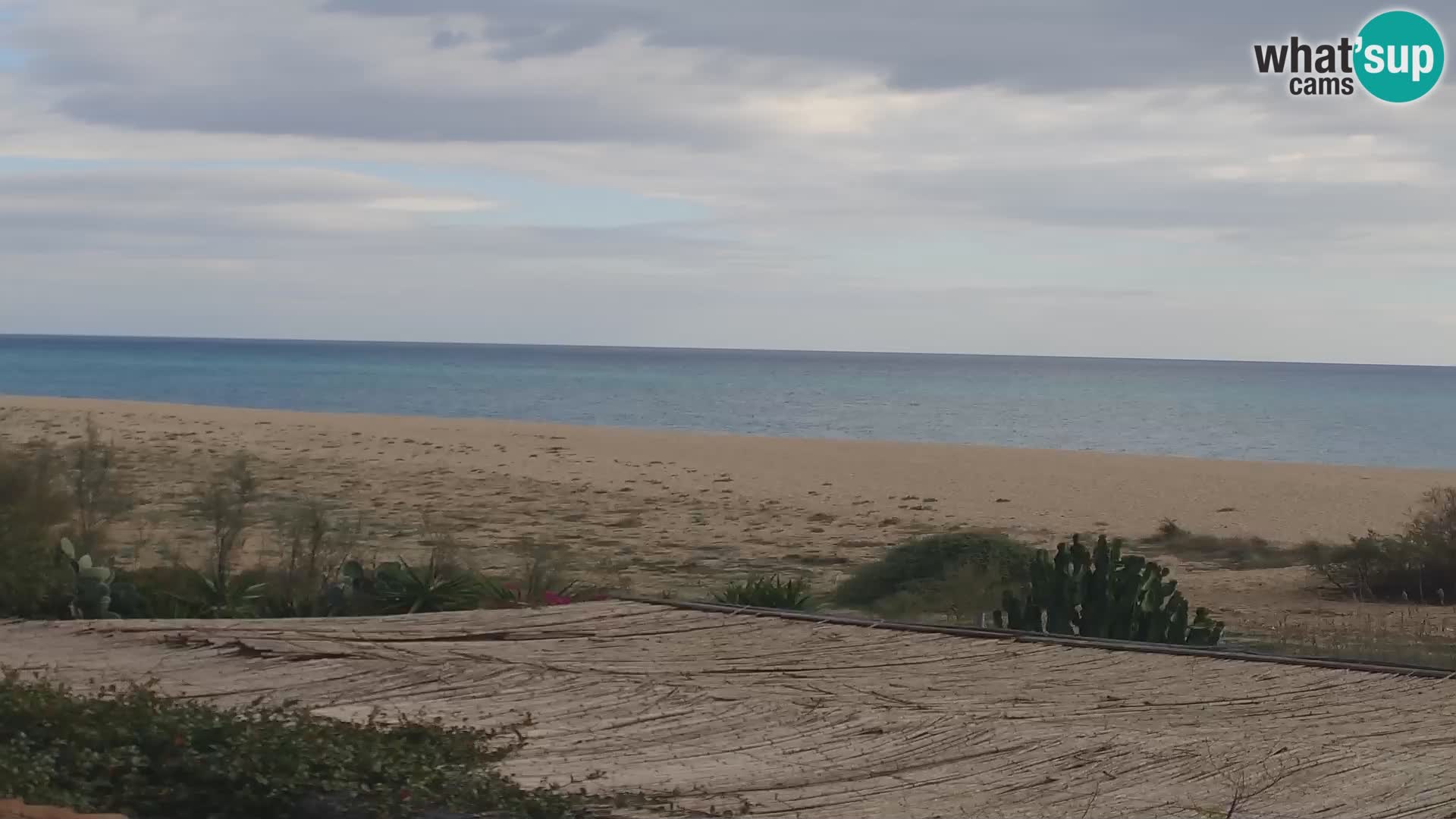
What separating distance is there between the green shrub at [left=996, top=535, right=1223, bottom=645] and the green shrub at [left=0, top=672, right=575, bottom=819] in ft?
16.7

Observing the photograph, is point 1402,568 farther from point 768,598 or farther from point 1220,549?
point 768,598

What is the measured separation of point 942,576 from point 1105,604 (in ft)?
11.7

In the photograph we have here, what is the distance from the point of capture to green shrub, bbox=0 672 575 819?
491 cm

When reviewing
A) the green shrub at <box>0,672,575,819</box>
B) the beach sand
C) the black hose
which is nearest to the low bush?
the beach sand

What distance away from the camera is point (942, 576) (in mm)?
13547

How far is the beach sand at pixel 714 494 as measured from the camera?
16.6 meters

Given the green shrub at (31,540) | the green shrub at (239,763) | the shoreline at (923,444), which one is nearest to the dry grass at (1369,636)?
the green shrub at (239,763)

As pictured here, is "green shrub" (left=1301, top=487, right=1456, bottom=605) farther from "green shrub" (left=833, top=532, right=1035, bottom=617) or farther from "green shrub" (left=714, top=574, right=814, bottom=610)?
"green shrub" (left=714, top=574, right=814, bottom=610)

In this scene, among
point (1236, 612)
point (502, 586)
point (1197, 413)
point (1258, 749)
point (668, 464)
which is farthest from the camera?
point (1197, 413)

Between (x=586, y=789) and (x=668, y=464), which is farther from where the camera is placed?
(x=668, y=464)

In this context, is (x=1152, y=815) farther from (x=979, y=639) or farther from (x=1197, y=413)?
(x=1197, y=413)

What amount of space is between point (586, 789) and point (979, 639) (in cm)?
374

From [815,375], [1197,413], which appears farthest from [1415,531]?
[815,375]

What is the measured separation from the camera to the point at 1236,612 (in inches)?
536
